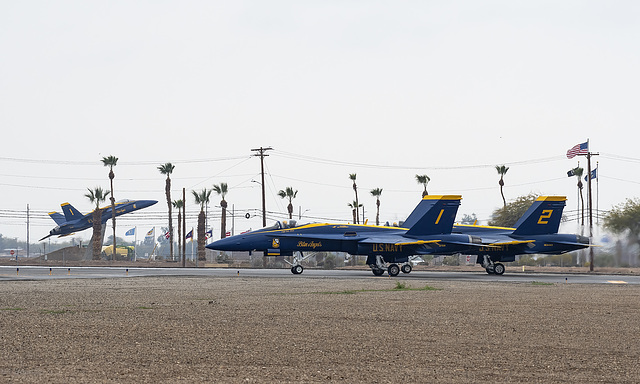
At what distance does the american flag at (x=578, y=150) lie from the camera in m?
56.1

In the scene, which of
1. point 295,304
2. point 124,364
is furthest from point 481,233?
point 124,364

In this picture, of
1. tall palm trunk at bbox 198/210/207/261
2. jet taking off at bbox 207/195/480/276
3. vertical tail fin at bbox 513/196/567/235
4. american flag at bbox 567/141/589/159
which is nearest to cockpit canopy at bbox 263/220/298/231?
jet taking off at bbox 207/195/480/276

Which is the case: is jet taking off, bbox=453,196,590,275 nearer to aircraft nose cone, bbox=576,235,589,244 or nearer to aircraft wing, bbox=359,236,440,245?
aircraft nose cone, bbox=576,235,589,244

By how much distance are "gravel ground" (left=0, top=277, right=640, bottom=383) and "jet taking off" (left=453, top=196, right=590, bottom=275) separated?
20692 mm

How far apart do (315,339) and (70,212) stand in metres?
93.3

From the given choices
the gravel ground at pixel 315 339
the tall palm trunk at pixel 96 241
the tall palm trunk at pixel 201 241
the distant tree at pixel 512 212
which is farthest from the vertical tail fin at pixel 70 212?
the gravel ground at pixel 315 339

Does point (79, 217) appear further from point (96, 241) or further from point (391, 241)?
point (391, 241)

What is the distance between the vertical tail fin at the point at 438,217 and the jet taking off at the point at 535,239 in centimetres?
247

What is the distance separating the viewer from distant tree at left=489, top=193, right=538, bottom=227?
285 ft

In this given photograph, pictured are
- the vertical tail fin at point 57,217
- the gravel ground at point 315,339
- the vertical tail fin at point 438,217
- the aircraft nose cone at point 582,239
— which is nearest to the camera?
the gravel ground at point 315,339

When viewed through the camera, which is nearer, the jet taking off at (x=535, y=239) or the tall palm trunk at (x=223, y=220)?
the jet taking off at (x=535, y=239)

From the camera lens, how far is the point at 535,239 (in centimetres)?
4162

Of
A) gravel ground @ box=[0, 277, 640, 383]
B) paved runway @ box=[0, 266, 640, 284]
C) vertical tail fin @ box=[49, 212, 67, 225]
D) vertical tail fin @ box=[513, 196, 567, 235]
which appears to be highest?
vertical tail fin @ box=[49, 212, 67, 225]

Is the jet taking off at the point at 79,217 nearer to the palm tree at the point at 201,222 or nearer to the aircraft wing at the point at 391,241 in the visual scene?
the palm tree at the point at 201,222
